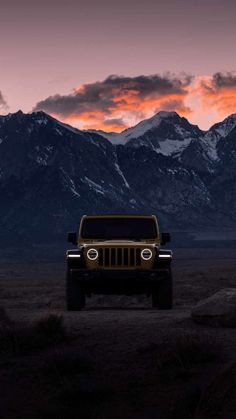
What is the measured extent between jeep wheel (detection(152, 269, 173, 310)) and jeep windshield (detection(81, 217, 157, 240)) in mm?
1539

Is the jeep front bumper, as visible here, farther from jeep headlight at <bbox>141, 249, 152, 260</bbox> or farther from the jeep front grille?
jeep headlight at <bbox>141, 249, 152, 260</bbox>

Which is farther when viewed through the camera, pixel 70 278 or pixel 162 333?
pixel 70 278

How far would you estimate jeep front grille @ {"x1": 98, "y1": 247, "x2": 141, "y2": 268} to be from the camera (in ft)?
66.5

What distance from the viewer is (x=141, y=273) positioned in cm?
2023

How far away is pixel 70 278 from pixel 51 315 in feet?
13.1

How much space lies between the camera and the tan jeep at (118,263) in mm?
20281

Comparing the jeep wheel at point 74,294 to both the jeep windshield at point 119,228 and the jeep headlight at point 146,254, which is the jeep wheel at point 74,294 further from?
the jeep headlight at point 146,254

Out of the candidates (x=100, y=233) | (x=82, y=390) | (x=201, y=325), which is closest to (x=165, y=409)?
(x=82, y=390)

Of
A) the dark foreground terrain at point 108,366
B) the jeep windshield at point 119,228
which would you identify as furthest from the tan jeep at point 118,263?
the dark foreground terrain at point 108,366

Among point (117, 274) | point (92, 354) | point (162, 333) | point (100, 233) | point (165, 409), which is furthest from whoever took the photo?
point (100, 233)

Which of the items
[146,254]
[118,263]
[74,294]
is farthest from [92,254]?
[74,294]

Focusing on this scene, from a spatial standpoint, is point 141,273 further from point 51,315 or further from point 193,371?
point 193,371

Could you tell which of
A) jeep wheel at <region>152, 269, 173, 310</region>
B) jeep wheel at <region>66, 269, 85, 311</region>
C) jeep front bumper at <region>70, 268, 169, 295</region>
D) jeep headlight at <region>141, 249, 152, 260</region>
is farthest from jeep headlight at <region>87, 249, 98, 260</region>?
jeep wheel at <region>152, 269, 173, 310</region>

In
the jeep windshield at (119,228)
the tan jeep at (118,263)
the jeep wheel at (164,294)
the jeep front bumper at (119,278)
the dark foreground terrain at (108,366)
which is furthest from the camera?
the jeep windshield at (119,228)
